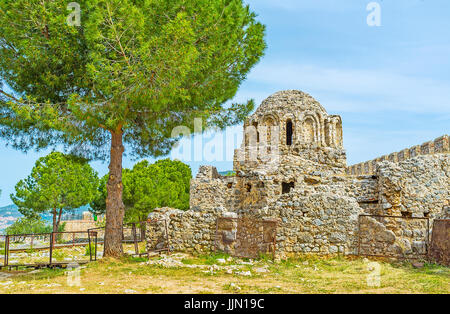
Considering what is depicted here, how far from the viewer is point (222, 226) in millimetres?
10867

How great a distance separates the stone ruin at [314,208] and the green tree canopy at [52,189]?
1471cm

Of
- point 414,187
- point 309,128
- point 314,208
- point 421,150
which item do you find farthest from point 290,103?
point 314,208

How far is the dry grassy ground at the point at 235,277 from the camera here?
6855mm

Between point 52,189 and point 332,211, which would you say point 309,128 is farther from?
point 52,189

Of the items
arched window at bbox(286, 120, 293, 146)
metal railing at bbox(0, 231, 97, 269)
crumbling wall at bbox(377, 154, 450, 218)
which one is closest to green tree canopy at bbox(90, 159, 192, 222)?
metal railing at bbox(0, 231, 97, 269)

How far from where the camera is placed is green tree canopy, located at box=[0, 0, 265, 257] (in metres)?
9.34

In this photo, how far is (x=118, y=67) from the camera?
9.33 metres

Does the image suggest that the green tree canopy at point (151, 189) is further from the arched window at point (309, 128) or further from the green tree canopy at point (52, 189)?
the arched window at point (309, 128)

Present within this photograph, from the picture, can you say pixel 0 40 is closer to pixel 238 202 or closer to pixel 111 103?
pixel 111 103

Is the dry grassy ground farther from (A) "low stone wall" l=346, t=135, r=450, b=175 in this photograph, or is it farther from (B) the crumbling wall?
(A) "low stone wall" l=346, t=135, r=450, b=175

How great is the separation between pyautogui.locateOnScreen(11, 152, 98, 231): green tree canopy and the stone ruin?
14.7 metres

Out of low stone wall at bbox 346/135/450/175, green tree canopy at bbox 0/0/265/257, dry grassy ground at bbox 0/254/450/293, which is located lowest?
dry grassy ground at bbox 0/254/450/293

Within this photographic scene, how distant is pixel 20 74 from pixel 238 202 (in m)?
9.40

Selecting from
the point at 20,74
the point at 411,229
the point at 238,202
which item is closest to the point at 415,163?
the point at 411,229
